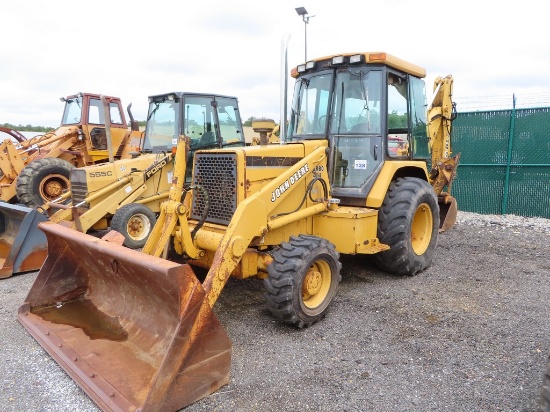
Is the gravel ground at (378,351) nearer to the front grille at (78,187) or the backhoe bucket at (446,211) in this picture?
the backhoe bucket at (446,211)

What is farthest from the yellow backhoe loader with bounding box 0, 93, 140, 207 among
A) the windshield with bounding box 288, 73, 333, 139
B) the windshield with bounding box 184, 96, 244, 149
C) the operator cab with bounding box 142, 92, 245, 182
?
the windshield with bounding box 288, 73, 333, 139

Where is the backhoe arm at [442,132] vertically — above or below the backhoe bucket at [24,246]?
above

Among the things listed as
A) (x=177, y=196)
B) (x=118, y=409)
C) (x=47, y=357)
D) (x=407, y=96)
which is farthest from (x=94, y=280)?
(x=407, y=96)

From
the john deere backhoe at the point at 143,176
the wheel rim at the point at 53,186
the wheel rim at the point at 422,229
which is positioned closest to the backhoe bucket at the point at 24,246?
the john deere backhoe at the point at 143,176

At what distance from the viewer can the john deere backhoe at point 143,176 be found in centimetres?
641

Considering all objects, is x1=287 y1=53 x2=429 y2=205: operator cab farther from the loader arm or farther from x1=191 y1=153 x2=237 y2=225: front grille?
the loader arm

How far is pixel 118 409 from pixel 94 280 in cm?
177

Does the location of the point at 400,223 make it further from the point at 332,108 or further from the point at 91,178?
the point at 91,178

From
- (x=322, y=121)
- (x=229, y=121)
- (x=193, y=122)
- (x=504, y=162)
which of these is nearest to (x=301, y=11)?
(x=229, y=121)

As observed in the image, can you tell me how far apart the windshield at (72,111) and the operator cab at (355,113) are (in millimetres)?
6919

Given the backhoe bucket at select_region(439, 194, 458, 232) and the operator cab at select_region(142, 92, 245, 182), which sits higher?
the operator cab at select_region(142, 92, 245, 182)

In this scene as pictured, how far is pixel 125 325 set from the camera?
11.5 ft

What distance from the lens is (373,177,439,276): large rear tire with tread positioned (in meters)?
4.79

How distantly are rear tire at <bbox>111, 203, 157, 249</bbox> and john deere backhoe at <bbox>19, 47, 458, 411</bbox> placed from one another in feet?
7.24
